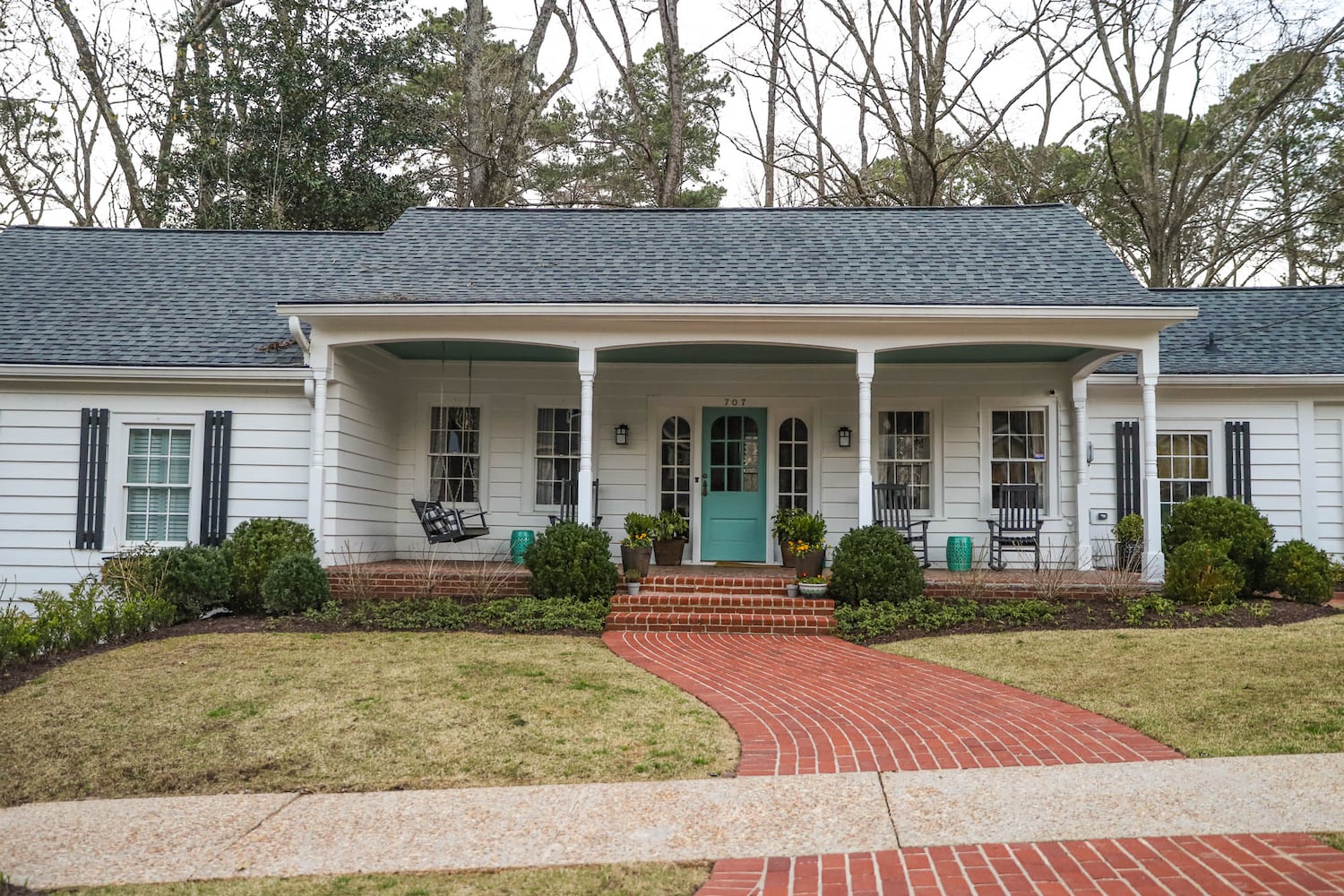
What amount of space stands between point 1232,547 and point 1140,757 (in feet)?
19.1

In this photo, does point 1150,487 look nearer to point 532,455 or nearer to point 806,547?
point 806,547

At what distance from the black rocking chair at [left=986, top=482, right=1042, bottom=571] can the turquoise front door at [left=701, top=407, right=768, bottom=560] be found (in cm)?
270

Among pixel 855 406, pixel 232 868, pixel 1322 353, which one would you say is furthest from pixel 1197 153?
pixel 232 868

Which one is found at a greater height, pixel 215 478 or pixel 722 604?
pixel 215 478

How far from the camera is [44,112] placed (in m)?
20.4

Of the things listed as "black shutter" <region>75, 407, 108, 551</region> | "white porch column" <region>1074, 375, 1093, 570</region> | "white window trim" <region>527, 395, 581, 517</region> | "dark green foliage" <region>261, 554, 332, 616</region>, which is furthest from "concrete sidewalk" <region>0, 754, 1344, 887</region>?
"white window trim" <region>527, 395, 581, 517</region>

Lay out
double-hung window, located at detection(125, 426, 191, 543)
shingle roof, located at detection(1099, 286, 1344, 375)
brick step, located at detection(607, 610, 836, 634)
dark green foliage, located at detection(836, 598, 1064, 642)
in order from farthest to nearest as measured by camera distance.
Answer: shingle roof, located at detection(1099, 286, 1344, 375), double-hung window, located at detection(125, 426, 191, 543), brick step, located at detection(607, 610, 836, 634), dark green foliage, located at detection(836, 598, 1064, 642)

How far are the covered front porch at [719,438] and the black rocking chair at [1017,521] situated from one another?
2.00 feet

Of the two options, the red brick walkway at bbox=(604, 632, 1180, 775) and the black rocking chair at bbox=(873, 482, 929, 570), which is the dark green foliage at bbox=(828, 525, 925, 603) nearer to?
the red brick walkway at bbox=(604, 632, 1180, 775)

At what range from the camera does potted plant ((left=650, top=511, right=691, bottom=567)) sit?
11.0 m

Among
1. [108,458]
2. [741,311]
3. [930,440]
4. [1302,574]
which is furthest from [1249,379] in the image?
[108,458]

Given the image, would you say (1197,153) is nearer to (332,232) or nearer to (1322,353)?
(1322,353)

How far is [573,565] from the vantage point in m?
9.60

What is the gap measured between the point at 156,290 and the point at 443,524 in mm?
5009
